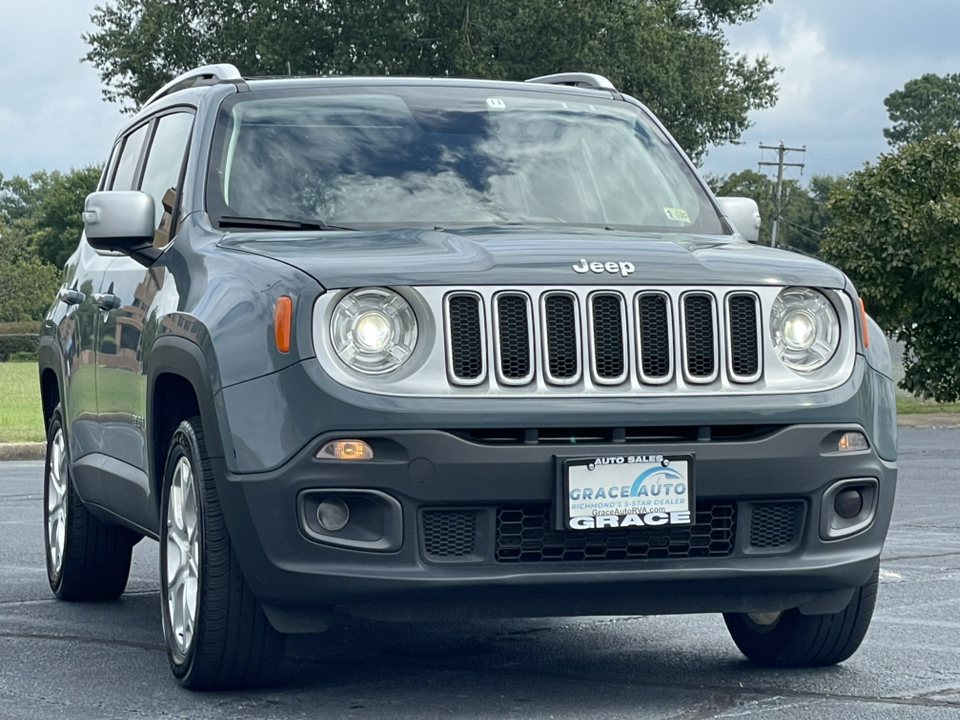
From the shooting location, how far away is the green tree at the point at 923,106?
128 m

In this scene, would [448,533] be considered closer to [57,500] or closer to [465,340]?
[465,340]

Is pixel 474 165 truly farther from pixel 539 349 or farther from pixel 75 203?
pixel 75 203

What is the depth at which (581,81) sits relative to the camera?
23.6 ft

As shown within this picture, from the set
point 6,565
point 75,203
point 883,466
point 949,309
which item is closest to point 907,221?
point 949,309

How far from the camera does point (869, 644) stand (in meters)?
6.30

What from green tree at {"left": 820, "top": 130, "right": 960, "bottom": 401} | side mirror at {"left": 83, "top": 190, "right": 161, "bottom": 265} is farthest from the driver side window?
green tree at {"left": 820, "top": 130, "right": 960, "bottom": 401}

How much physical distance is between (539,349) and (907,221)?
2215 centimetres

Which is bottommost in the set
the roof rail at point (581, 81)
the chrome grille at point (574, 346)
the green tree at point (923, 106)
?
the green tree at point (923, 106)

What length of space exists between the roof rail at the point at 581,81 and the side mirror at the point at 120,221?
182cm

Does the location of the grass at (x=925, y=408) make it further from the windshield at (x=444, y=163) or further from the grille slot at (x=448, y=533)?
the grille slot at (x=448, y=533)

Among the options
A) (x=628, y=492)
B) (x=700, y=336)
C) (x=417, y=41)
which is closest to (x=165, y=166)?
(x=700, y=336)

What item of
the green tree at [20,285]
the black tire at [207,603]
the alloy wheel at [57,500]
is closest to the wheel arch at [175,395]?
the black tire at [207,603]

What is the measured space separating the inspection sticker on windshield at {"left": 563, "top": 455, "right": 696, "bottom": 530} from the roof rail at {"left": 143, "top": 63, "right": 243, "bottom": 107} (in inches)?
94.7

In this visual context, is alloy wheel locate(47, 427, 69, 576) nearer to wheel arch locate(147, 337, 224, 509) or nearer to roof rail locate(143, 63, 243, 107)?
roof rail locate(143, 63, 243, 107)
